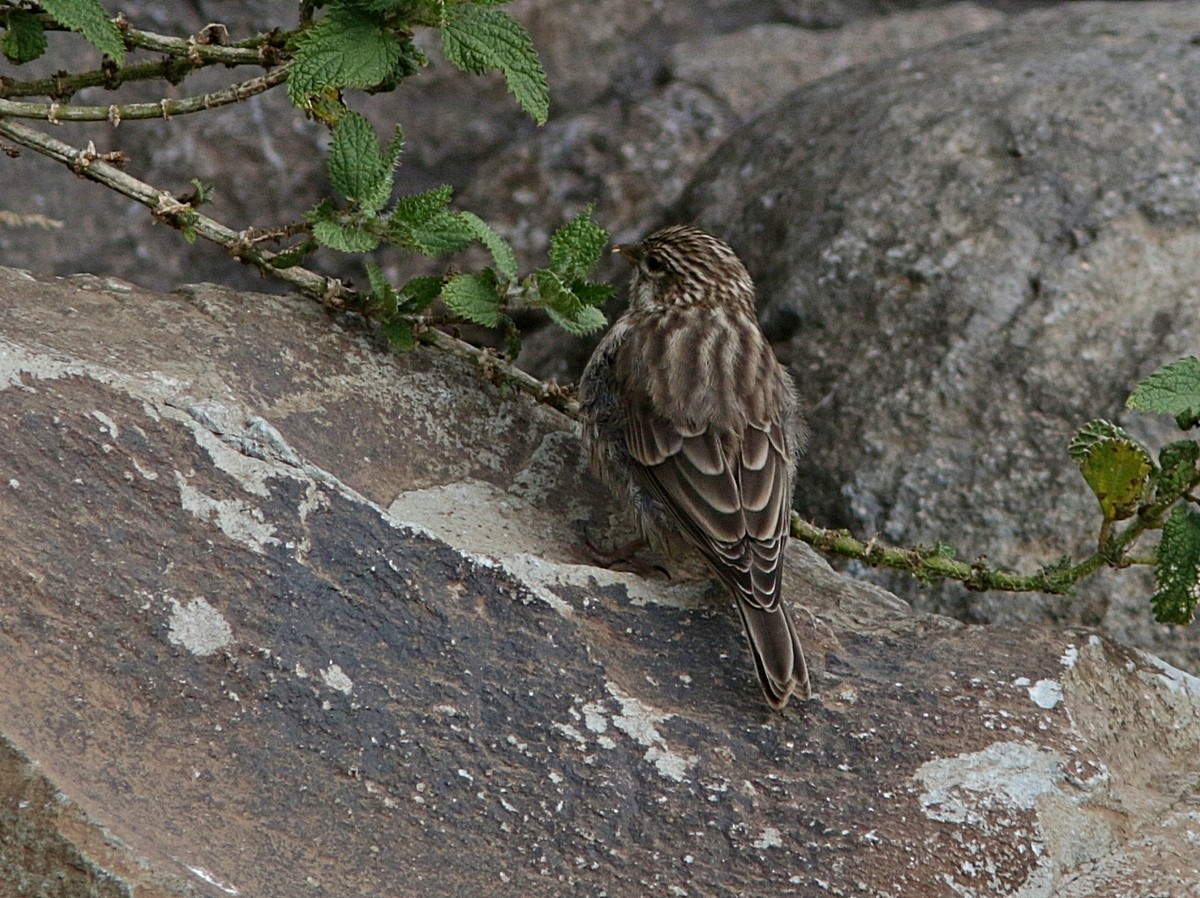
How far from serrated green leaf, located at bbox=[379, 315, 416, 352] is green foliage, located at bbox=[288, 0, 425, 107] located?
0.73 m

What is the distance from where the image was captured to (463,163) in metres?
8.11

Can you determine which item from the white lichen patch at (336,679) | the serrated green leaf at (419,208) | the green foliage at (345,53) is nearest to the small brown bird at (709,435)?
the serrated green leaf at (419,208)

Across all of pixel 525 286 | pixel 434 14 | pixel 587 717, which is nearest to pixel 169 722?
pixel 587 717

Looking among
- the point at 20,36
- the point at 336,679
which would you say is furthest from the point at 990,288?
the point at 20,36

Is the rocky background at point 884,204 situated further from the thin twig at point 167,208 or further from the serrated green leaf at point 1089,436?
the thin twig at point 167,208

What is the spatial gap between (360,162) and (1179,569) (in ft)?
8.98

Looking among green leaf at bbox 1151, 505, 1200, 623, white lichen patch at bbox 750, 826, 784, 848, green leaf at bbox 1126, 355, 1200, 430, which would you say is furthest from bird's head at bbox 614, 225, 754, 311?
white lichen patch at bbox 750, 826, 784, 848

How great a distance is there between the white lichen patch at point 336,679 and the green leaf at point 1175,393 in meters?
2.27

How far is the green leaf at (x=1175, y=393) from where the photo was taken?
4.34m

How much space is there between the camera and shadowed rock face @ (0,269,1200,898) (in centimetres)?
348

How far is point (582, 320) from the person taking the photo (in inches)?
195

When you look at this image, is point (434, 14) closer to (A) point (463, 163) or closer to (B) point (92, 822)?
(B) point (92, 822)

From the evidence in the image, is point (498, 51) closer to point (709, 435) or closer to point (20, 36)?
point (709, 435)

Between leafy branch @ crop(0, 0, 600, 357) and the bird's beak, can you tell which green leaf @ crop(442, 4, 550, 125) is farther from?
the bird's beak
